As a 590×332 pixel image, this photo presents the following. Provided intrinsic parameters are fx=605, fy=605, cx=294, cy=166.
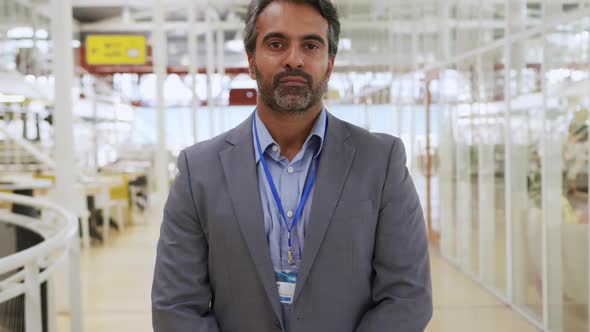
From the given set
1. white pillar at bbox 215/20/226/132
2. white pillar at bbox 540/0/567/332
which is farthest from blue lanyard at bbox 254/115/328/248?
white pillar at bbox 215/20/226/132

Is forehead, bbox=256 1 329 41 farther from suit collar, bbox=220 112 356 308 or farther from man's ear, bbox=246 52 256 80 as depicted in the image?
suit collar, bbox=220 112 356 308

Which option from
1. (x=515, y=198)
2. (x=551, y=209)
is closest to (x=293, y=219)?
(x=551, y=209)

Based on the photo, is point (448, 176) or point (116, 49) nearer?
point (448, 176)

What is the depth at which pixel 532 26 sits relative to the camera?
560 centimetres

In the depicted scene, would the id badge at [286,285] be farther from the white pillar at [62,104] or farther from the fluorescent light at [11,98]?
the fluorescent light at [11,98]

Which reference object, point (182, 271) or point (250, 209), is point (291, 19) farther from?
point (182, 271)

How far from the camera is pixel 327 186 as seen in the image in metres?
1.59

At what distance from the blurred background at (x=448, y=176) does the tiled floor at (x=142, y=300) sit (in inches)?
1.0

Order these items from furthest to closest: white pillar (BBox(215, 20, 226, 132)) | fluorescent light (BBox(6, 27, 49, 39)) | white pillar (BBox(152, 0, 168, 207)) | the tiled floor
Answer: white pillar (BBox(215, 20, 226, 132))
fluorescent light (BBox(6, 27, 49, 39))
white pillar (BBox(152, 0, 168, 207))
the tiled floor

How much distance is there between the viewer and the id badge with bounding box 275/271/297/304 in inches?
62.8

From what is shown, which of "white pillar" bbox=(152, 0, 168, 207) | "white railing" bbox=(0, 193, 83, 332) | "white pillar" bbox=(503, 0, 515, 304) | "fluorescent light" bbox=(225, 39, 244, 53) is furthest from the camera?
"fluorescent light" bbox=(225, 39, 244, 53)

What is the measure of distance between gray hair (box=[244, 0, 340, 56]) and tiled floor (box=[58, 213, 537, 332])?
173 inches

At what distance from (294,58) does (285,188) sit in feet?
1.18

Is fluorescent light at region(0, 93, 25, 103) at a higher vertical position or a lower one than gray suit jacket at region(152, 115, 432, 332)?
higher
